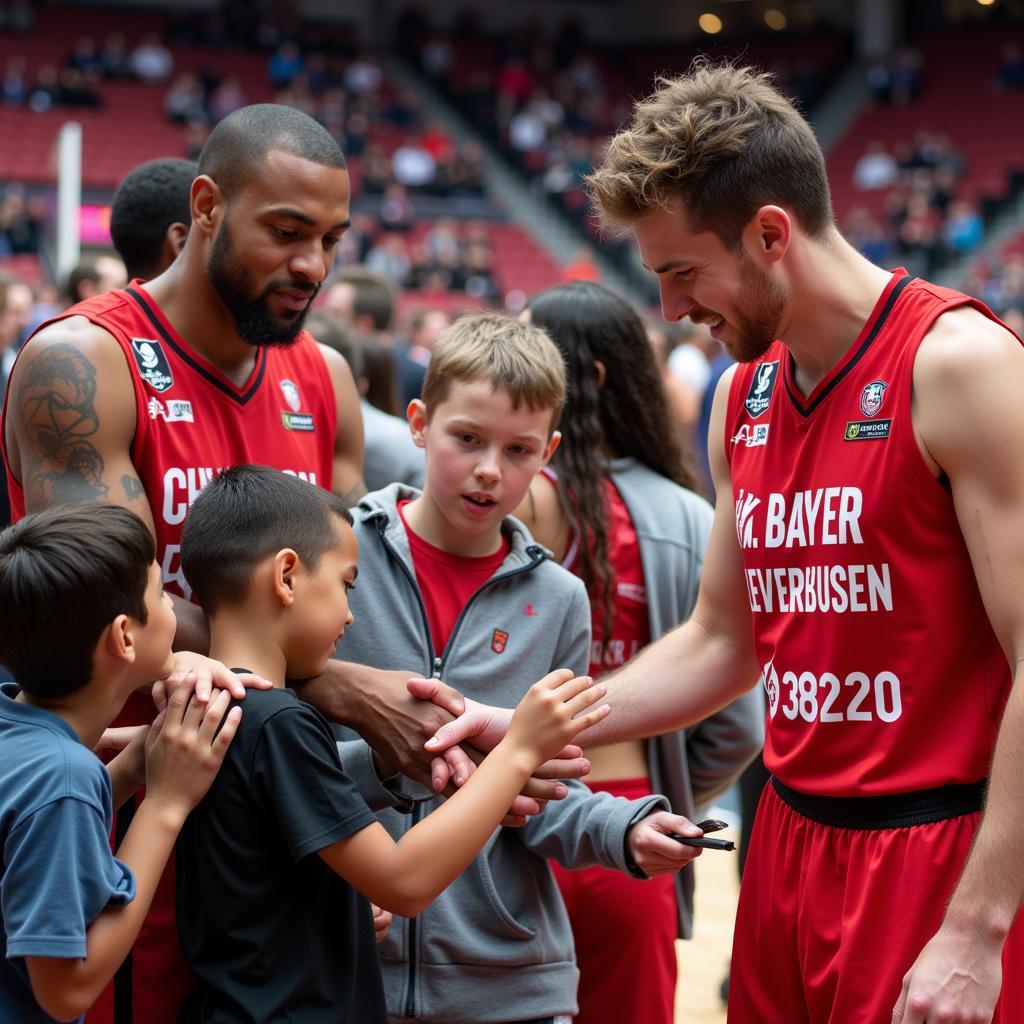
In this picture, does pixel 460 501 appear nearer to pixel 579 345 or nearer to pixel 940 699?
pixel 579 345

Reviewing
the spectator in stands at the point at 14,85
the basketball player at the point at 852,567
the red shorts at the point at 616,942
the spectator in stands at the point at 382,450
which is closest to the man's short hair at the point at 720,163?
the basketball player at the point at 852,567

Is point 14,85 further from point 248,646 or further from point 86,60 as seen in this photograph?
point 248,646

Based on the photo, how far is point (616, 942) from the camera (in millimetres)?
3096

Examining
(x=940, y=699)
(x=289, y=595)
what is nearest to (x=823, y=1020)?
(x=940, y=699)

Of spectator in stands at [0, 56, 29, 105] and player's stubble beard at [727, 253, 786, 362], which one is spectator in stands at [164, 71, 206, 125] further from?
player's stubble beard at [727, 253, 786, 362]

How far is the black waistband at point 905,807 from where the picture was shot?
225cm

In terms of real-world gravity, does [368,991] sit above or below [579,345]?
below

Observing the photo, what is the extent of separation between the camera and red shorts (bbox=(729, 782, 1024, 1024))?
2.22 meters

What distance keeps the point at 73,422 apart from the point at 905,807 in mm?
1680

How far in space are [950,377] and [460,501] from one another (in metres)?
1.02

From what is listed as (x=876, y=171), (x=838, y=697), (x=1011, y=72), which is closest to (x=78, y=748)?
(x=838, y=697)

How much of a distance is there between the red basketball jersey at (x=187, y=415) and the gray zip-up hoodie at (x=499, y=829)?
29 centimetres

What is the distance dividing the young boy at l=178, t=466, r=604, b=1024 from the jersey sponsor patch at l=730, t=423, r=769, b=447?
549mm

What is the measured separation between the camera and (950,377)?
2.17 m
